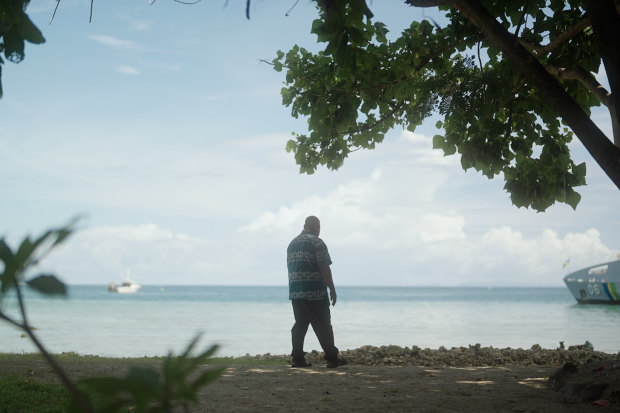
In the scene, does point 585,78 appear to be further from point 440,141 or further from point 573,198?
point 440,141

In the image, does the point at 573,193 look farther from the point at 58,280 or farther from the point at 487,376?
the point at 58,280

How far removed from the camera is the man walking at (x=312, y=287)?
347 inches

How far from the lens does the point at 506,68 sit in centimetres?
773

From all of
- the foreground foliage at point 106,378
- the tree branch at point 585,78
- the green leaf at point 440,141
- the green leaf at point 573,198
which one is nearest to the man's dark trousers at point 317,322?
the green leaf at point 440,141

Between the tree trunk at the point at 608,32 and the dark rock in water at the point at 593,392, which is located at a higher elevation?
the tree trunk at the point at 608,32

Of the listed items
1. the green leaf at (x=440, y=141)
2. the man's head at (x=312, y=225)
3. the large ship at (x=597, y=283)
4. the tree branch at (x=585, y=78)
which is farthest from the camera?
the large ship at (x=597, y=283)

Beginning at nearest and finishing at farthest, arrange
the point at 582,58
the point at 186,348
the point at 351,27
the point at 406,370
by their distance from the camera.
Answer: the point at 186,348
the point at 351,27
the point at 582,58
the point at 406,370

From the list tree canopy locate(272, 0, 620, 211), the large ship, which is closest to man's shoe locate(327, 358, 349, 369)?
tree canopy locate(272, 0, 620, 211)

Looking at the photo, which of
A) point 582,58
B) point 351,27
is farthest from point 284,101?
point 351,27

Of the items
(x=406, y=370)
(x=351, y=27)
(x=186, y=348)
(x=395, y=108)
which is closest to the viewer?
(x=186, y=348)

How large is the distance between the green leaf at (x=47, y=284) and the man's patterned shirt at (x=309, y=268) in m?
7.96

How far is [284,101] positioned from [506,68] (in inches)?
123

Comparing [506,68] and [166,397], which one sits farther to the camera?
[506,68]

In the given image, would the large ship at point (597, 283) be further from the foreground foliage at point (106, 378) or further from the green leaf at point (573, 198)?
the foreground foliage at point (106, 378)
